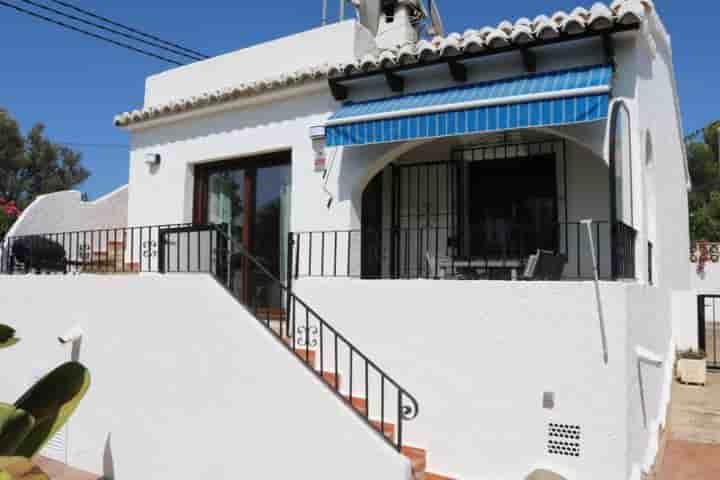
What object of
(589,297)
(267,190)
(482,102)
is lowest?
(589,297)

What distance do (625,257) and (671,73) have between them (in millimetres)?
8938

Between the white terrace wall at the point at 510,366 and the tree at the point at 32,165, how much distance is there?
43.6 m

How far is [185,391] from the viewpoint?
911 centimetres

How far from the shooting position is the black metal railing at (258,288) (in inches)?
323

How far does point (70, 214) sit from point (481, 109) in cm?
1376

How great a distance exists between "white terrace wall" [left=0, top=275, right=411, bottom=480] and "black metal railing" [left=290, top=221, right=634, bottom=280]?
88.1 inches

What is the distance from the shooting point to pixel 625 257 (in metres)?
8.17

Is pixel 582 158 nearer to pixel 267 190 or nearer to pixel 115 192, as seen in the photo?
pixel 267 190

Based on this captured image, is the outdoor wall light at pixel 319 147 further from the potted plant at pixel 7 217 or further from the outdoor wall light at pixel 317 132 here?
the potted plant at pixel 7 217

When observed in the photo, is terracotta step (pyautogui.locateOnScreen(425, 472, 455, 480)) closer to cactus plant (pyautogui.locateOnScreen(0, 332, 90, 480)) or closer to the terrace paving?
the terrace paving

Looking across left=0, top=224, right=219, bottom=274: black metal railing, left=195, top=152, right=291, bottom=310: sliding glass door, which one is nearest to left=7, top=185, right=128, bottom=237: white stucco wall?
left=0, top=224, right=219, bottom=274: black metal railing

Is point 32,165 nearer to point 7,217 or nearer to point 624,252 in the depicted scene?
point 7,217

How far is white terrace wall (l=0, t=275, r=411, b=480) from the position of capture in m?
7.38

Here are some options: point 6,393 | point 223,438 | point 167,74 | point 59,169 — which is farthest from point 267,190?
point 59,169
